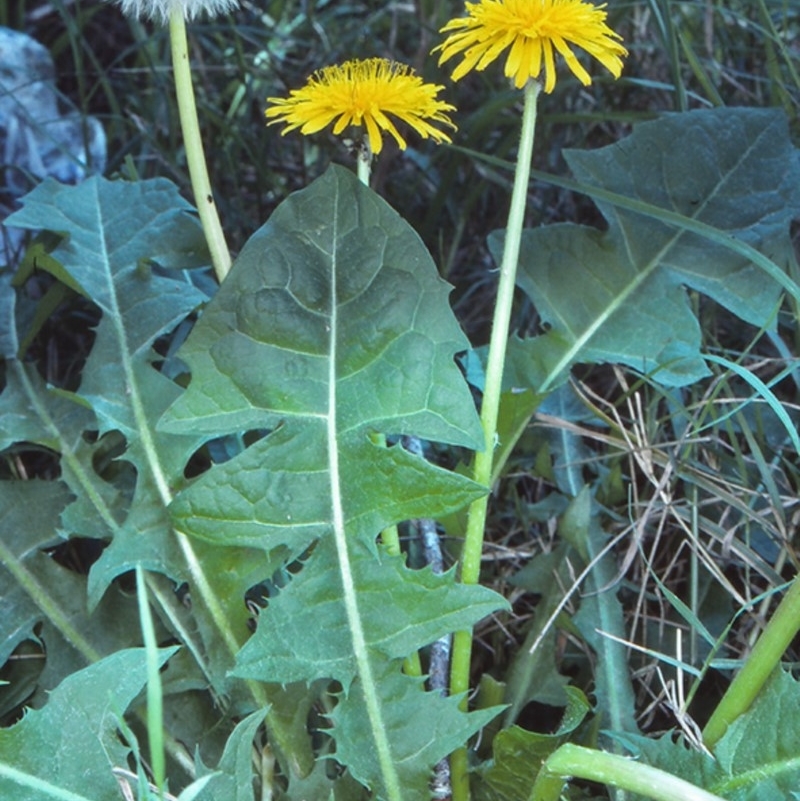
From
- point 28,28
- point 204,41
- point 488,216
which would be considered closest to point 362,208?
point 488,216

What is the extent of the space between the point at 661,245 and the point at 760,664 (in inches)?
29.6

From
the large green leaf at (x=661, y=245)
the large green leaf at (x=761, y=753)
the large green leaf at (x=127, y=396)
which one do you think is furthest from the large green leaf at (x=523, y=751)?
the large green leaf at (x=661, y=245)

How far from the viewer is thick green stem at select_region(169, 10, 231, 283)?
1.36 m

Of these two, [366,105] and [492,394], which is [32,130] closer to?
[366,105]

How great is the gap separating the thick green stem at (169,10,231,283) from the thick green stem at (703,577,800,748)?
842 millimetres

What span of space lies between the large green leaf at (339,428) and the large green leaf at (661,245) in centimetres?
32

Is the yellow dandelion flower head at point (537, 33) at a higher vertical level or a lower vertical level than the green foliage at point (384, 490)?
higher

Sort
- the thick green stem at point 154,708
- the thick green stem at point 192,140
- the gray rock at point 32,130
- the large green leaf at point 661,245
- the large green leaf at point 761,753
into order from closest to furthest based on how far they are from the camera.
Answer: the thick green stem at point 154,708 → the large green leaf at point 761,753 → the thick green stem at point 192,140 → the large green leaf at point 661,245 → the gray rock at point 32,130

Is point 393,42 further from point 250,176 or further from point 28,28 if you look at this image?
point 28,28

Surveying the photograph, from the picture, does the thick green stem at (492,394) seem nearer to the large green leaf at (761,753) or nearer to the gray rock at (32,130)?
the large green leaf at (761,753)

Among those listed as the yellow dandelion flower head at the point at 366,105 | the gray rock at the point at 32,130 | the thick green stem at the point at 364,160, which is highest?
the yellow dandelion flower head at the point at 366,105

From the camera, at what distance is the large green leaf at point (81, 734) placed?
1.15 metres

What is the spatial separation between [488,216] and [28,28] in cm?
125

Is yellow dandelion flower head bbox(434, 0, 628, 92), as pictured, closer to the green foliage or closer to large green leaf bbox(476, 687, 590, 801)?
the green foliage
